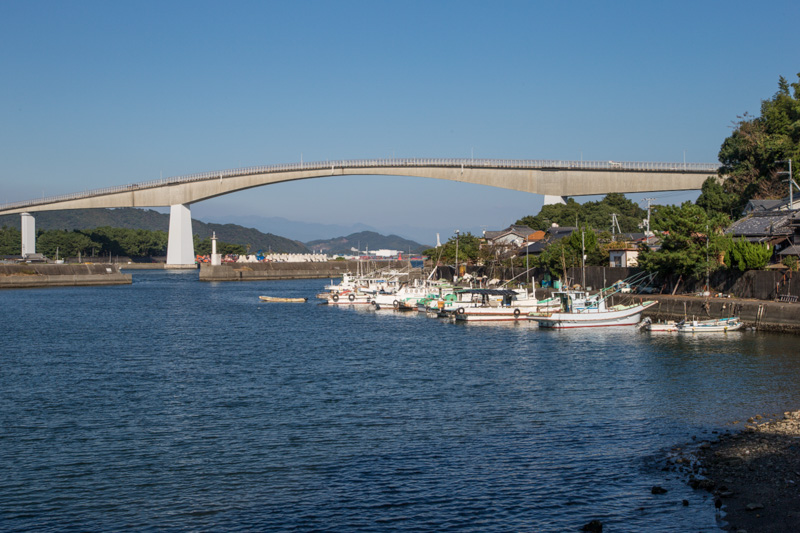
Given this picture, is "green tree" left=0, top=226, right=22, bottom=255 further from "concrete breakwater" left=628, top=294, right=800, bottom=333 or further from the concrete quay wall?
"concrete breakwater" left=628, top=294, right=800, bottom=333

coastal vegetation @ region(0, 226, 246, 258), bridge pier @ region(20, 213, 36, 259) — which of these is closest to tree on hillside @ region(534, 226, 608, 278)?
bridge pier @ region(20, 213, 36, 259)

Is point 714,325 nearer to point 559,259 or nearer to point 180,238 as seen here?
point 559,259

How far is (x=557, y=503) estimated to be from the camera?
1261 centimetres

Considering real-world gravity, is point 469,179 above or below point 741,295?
above

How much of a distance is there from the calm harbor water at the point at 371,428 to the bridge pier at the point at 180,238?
257 feet

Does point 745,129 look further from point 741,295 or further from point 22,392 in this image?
point 22,392

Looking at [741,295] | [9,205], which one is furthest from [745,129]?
[9,205]

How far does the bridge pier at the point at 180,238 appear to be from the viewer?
110 meters

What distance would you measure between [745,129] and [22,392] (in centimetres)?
6002

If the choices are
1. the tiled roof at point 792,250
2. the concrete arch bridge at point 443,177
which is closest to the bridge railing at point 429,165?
the concrete arch bridge at point 443,177

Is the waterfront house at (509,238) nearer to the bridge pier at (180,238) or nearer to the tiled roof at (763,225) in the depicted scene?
the tiled roof at (763,225)

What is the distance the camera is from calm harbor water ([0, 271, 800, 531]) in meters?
12.4

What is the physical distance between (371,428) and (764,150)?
50.0 meters

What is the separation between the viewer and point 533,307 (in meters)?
43.5
